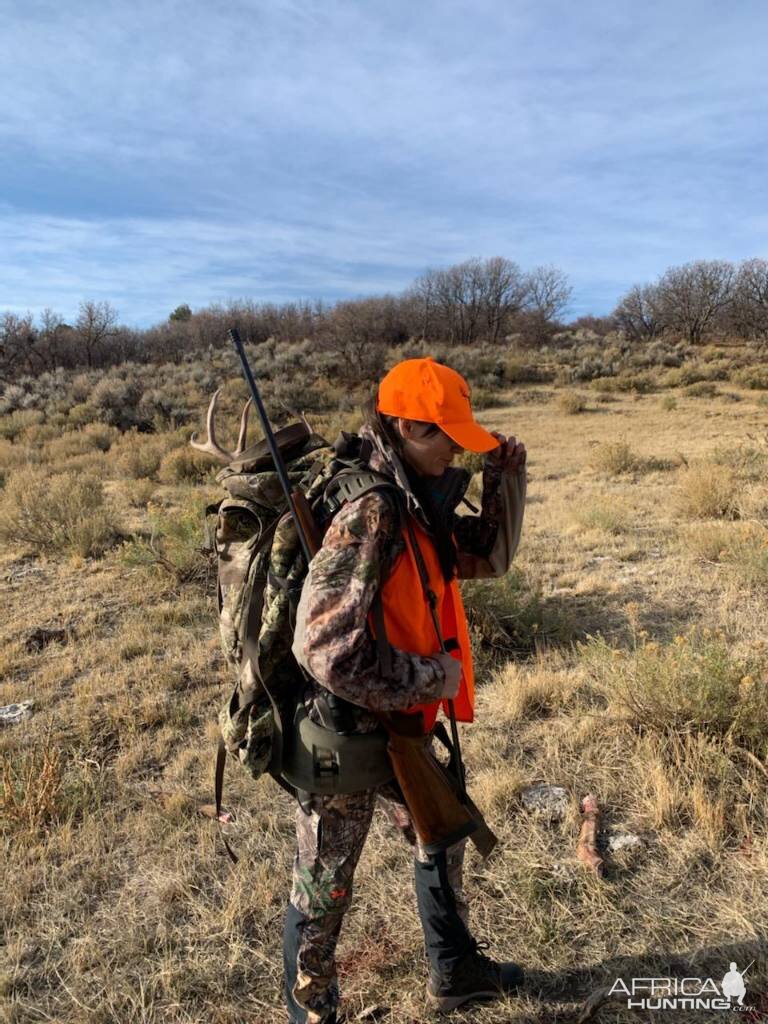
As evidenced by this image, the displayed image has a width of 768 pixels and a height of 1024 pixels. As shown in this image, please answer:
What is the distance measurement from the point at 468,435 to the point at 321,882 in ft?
4.26

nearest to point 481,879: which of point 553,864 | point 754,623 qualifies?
point 553,864

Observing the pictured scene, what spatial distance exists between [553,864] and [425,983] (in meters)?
0.76

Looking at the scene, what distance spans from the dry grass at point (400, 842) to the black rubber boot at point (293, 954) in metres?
0.43

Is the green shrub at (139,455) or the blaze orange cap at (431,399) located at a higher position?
the blaze orange cap at (431,399)

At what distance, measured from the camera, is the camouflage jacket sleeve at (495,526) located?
7.07 ft

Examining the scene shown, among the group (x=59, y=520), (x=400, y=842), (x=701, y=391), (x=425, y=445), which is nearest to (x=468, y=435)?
(x=425, y=445)

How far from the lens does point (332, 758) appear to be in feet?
5.63

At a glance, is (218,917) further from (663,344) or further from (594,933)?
(663,344)

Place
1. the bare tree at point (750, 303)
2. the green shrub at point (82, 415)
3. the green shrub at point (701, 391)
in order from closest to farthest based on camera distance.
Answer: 1. the green shrub at point (82, 415)
2. the green shrub at point (701, 391)
3. the bare tree at point (750, 303)

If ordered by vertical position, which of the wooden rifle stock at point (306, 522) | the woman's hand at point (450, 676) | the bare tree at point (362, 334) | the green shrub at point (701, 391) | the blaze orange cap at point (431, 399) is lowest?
the woman's hand at point (450, 676)

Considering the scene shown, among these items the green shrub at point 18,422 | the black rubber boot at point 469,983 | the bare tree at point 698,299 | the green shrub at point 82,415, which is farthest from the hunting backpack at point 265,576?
the bare tree at point 698,299

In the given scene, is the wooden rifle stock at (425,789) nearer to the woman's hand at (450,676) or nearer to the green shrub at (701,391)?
the woman's hand at (450,676)

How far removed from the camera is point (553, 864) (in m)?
2.77

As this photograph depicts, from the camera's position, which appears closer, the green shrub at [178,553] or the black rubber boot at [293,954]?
the black rubber boot at [293,954]
